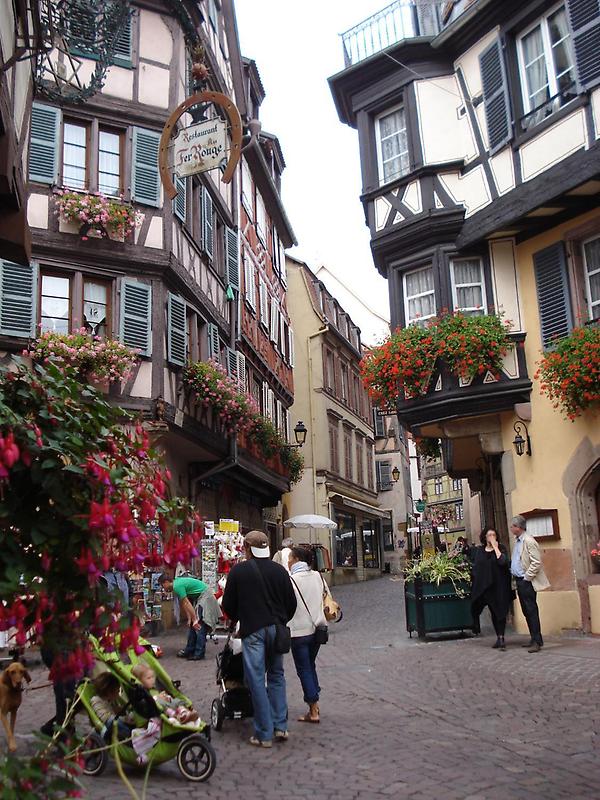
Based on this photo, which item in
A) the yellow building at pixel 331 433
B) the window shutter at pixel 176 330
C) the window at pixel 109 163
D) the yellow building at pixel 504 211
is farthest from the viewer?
the yellow building at pixel 331 433

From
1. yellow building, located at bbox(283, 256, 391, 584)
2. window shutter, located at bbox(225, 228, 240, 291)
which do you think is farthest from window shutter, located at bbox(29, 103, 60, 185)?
yellow building, located at bbox(283, 256, 391, 584)

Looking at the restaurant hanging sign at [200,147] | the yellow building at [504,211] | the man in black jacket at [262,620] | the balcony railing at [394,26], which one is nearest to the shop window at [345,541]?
the yellow building at [504,211]

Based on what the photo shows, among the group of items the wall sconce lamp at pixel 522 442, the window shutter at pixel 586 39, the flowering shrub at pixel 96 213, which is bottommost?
the wall sconce lamp at pixel 522 442

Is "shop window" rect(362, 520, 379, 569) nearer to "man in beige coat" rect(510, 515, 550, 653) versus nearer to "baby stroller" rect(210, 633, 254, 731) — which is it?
"man in beige coat" rect(510, 515, 550, 653)

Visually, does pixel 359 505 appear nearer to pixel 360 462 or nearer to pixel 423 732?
pixel 360 462

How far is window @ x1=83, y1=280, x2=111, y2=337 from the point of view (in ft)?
50.9

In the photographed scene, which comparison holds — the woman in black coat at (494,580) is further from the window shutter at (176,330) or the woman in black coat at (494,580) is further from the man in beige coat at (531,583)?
the window shutter at (176,330)

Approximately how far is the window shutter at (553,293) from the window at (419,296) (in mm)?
1917

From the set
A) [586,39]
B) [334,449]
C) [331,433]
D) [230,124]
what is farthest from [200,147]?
[334,449]

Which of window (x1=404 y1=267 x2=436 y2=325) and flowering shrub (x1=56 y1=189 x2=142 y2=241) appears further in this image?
flowering shrub (x1=56 y1=189 x2=142 y2=241)

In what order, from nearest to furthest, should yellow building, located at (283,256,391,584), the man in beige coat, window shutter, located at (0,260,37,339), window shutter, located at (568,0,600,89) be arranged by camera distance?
the man in beige coat → window shutter, located at (568,0,600,89) → window shutter, located at (0,260,37,339) → yellow building, located at (283,256,391,584)

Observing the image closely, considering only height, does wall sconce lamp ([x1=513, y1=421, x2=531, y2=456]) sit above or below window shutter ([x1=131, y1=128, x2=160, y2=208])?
below

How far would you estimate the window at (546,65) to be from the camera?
1310 cm

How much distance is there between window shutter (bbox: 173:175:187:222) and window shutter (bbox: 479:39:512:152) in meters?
6.07
